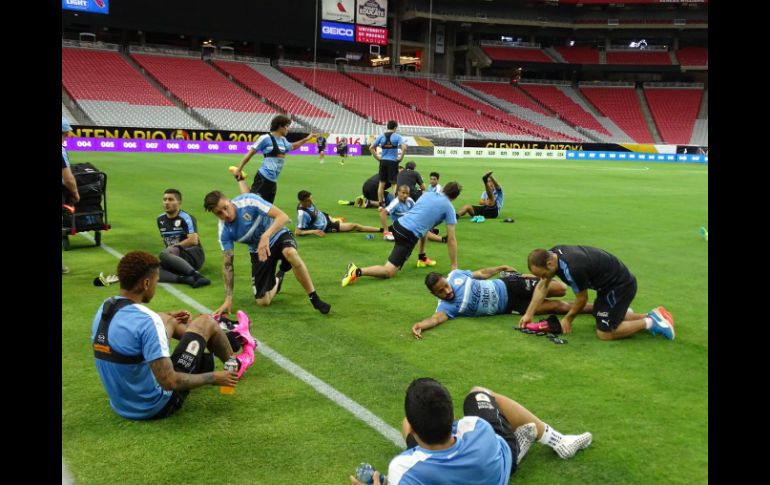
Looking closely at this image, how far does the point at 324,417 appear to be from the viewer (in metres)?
4.77

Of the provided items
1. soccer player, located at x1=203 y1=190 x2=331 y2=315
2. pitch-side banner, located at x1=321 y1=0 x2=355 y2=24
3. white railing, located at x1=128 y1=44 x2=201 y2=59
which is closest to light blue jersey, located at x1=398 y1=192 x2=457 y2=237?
soccer player, located at x1=203 y1=190 x2=331 y2=315

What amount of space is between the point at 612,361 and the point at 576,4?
68.1 metres

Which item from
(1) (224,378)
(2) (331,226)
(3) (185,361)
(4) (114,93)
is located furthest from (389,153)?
(4) (114,93)

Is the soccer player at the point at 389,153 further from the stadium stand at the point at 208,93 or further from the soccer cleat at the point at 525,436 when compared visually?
the stadium stand at the point at 208,93

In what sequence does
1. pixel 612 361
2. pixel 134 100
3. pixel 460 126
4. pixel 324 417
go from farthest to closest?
→ pixel 460 126
pixel 134 100
pixel 612 361
pixel 324 417

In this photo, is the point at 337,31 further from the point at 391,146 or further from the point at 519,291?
the point at 519,291

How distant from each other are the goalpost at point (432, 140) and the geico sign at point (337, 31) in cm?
1060

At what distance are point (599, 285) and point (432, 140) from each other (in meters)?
39.9

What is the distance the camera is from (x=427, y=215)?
9.45 metres

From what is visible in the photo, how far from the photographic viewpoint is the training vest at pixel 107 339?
417 cm

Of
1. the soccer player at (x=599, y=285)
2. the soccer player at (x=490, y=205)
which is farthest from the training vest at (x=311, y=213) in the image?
the soccer player at (x=599, y=285)

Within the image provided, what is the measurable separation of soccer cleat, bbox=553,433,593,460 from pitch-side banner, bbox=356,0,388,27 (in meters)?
54.4

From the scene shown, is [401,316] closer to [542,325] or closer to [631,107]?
[542,325]
